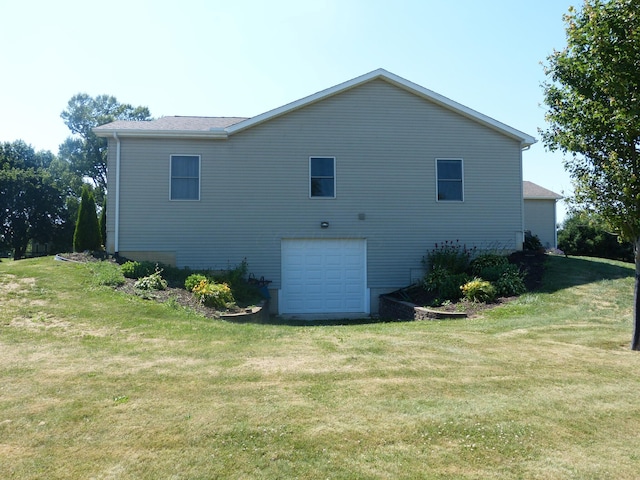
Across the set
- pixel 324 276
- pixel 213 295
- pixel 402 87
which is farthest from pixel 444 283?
pixel 402 87

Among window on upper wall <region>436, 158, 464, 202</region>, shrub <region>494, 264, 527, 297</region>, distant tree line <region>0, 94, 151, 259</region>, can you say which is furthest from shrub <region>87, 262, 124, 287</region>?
distant tree line <region>0, 94, 151, 259</region>

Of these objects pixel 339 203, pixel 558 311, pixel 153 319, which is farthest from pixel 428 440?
pixel 339 203

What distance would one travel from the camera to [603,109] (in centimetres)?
654

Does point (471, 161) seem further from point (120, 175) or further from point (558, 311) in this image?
point (120, 175)

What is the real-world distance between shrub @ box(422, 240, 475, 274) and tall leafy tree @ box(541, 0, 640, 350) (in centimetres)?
680

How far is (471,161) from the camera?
15.1 meters

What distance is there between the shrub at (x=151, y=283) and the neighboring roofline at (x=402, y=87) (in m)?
5.09

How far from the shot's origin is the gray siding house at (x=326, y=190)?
556 inches

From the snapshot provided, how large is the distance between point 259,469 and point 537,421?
2.45 metres

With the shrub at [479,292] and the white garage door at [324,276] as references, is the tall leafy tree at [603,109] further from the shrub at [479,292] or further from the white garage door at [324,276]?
the white garage door at [324,276]

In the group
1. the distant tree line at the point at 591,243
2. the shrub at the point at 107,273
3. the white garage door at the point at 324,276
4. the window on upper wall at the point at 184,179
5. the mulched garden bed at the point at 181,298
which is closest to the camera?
the mulched garden bed at the point at 181,298

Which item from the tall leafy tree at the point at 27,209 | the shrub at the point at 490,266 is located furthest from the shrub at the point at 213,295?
the tall leafy tree at the point at 27,209

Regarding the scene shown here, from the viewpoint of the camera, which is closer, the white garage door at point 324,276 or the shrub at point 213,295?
the shrub at point 213,295

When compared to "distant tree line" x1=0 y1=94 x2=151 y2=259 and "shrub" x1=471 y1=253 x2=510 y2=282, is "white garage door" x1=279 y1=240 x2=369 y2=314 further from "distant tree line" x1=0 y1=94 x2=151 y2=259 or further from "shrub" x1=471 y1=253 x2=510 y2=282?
"distant tree line" x1=0 y1=94 x2=151 y2=259
